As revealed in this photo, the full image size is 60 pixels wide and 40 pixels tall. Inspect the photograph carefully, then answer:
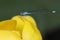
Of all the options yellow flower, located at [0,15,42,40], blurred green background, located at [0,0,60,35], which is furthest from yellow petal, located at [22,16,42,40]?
blurred green background, located at [0,0,60,35]

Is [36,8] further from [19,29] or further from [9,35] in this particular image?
[9,35]

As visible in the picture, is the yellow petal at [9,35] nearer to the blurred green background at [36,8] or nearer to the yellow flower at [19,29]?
the yellow flower at [19,29]

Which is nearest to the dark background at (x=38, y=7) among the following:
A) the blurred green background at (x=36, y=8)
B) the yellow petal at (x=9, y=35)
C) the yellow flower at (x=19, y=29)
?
the blurred green background at (x=36, y=8)

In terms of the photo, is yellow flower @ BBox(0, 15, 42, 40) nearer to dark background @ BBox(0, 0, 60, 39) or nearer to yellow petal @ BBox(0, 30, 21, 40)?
yellow petal @ BBox(0, 30, 21, 40)

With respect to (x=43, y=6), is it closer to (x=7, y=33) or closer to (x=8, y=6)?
(x=8, y=6)

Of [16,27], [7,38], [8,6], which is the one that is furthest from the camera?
[8,6]

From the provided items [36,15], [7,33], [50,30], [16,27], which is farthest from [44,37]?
[7,33]
